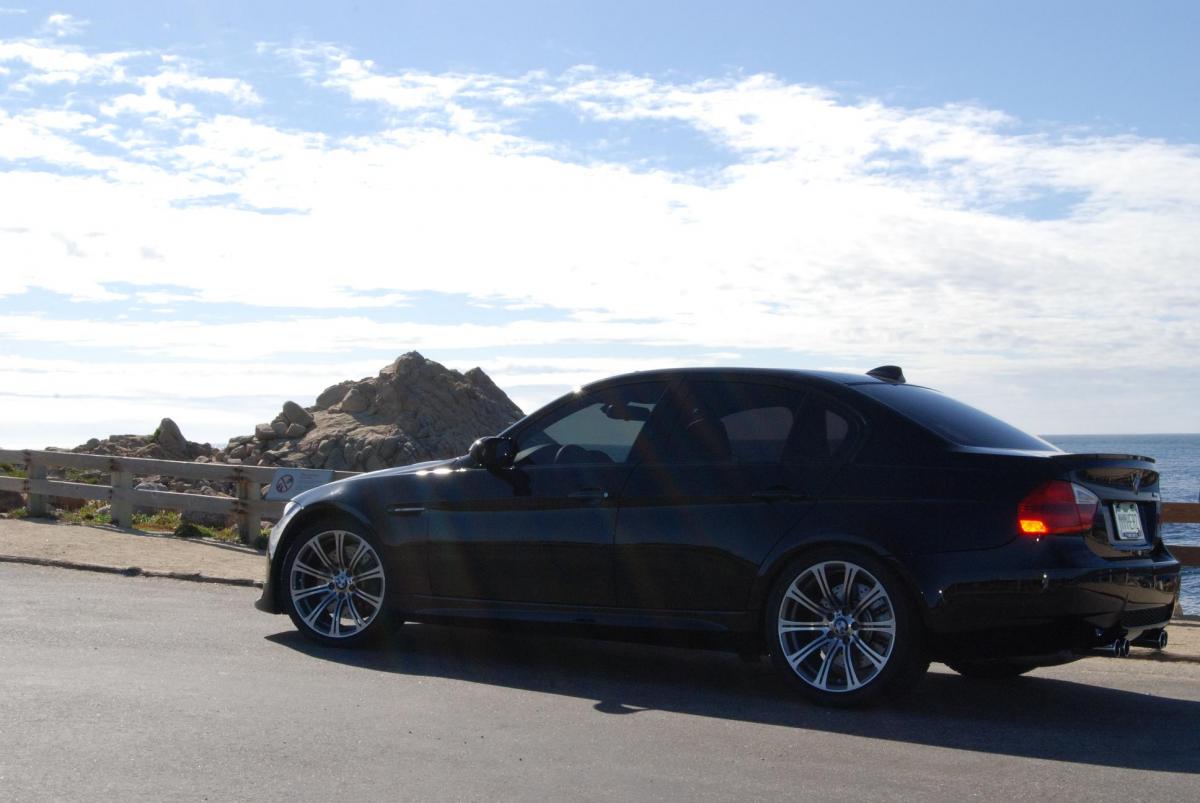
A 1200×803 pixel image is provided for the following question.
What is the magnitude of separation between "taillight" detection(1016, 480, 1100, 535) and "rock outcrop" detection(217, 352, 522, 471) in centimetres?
2082

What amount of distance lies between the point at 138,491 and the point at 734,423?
34.4 feet

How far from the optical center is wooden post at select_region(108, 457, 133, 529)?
1603 cm

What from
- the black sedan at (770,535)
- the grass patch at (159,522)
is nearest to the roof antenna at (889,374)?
the black sedan at (770,535)

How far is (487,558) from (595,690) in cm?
107

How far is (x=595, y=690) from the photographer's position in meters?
7.23

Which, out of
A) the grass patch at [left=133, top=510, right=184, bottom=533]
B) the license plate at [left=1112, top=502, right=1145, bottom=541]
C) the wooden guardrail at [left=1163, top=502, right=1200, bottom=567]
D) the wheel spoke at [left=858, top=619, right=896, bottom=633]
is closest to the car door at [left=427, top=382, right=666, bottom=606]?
the wheel spoke at [left=858, top=619, right=896, bottom=633]

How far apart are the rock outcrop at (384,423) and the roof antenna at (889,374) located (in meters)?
19.3

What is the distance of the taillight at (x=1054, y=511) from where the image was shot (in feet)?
21.2

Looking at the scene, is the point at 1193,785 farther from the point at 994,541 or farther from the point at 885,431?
the point at 885,431

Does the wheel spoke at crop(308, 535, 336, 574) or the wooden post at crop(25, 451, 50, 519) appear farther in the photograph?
the wooden post at crop(25, 451, 50, 519)

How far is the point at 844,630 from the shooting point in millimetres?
6797

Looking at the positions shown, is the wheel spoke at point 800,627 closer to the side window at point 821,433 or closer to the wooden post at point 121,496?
the side window at point 821,433

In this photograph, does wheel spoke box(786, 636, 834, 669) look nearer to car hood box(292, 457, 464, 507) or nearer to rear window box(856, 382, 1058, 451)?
rear window box(856, 382, 1058, 451)

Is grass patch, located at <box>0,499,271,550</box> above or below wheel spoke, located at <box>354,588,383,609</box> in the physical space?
above
